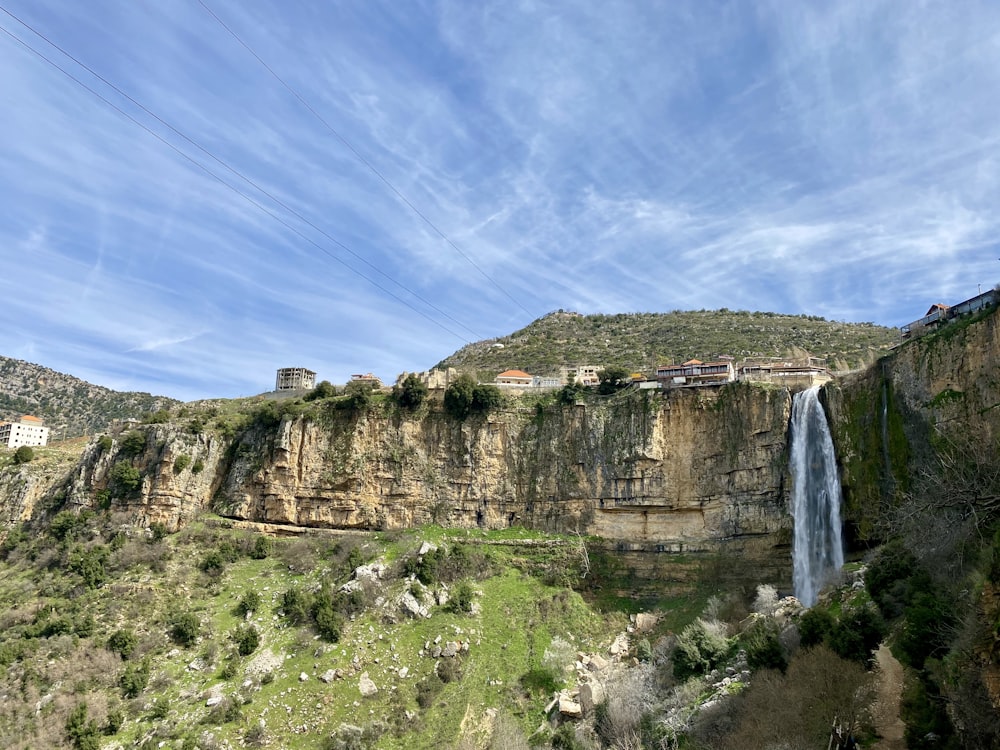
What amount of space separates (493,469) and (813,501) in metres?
19.8

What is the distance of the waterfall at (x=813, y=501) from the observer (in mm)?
34219

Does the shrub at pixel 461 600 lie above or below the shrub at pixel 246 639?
above

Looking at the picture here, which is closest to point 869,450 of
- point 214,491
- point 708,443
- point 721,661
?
point 708,443

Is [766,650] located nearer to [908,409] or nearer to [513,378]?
[908,409]

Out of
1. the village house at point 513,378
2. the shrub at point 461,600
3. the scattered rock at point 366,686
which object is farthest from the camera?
the village house at point 513,378

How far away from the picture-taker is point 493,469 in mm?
45750

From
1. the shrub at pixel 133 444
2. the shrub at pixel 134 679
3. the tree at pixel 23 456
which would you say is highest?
the shrub at pixel 133 444

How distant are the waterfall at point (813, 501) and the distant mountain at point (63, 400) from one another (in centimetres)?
8693

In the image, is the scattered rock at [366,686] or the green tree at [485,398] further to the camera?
the green tree at [485,398]

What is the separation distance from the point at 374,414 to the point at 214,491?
40.9 feet

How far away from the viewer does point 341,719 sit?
28.8 m

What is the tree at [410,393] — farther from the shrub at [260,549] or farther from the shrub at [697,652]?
the shrub at [697,652]

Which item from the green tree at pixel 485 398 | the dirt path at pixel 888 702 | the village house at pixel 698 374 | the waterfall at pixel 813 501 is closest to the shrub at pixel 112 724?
the green tree at pixel 485 398

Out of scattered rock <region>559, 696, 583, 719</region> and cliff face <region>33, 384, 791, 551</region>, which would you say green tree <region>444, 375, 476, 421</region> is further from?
scattered rock <region>559, 696, 583, 719</region>
